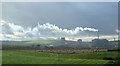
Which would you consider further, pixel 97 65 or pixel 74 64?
pixel 74 64

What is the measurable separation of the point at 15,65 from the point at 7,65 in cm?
379

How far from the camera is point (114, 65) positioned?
193 ft

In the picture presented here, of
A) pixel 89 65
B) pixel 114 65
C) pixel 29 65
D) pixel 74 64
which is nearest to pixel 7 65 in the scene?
pixel 29 65

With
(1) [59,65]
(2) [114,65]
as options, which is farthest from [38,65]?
(2) [114,65]

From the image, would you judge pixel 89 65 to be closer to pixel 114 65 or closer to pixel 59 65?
pixel 59 65

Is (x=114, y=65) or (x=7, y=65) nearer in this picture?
(x=114, y=65)

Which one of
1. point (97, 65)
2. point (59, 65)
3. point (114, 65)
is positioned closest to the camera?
point (114, 65)

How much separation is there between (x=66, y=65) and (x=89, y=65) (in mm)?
10549

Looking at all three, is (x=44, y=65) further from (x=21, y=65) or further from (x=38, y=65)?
(x=21, y=65)

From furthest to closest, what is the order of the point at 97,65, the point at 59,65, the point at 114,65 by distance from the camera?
1. the point at 59,65
2. the point at 97,65
3. the point at 114,65

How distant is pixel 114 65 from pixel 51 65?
32.0m

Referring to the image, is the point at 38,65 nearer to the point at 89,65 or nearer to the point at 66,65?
the point at 66,65

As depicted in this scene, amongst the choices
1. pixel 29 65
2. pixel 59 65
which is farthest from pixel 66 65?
pixel 29 65

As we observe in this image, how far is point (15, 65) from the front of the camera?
277ft
